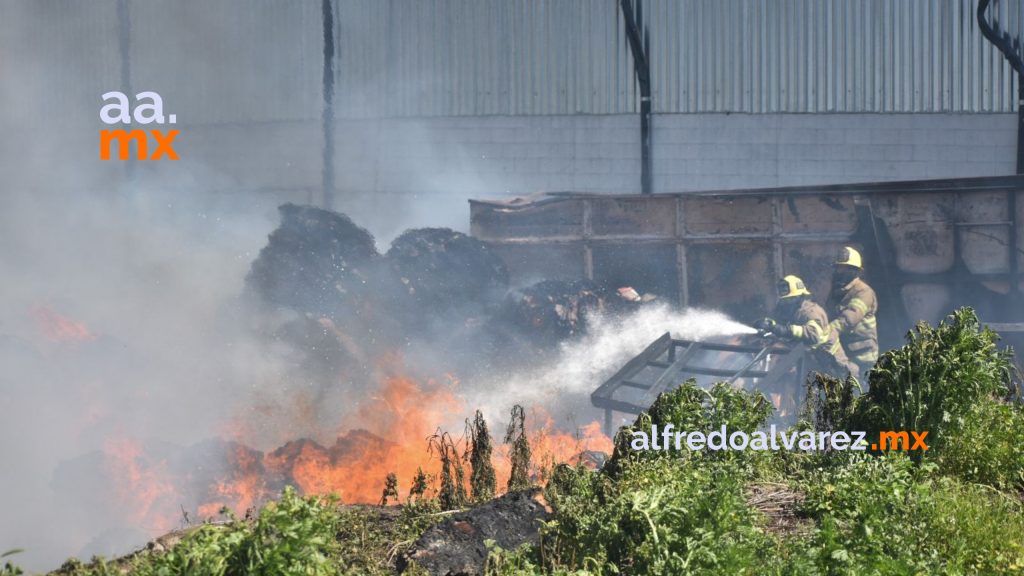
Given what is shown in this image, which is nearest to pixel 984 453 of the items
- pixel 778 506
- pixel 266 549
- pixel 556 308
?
pixel 778 506

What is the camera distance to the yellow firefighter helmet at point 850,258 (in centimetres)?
1273

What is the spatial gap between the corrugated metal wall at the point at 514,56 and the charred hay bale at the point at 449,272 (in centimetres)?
274

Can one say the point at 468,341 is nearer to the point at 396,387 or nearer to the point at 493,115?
the point at 396,387

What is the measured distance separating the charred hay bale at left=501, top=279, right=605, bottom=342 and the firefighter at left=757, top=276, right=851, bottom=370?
2.19 metres

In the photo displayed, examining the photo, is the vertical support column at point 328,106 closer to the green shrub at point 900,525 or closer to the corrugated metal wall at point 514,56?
the corrugated metal wall at point 514,56

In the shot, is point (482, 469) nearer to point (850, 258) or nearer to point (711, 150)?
point (850, 258)

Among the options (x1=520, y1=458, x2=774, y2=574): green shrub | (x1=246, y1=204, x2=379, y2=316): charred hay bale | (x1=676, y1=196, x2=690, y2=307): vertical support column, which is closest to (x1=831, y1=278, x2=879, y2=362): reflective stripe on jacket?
(x1=676, y1=196, x2=690, y2=307): vertical support column

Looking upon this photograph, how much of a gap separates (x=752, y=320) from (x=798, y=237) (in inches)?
47.7

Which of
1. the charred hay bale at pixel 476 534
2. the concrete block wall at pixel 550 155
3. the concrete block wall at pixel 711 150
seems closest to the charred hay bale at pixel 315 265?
the concrete block wall at pixel 550 155

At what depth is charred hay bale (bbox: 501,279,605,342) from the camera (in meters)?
→ 13.2

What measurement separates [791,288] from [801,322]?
555 millimetres

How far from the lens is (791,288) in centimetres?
1285

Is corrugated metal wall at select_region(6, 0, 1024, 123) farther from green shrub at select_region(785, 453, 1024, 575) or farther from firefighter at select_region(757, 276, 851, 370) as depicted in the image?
green shrub at select_region(785, 453, 1024, 575)

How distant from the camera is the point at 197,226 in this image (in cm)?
1577
